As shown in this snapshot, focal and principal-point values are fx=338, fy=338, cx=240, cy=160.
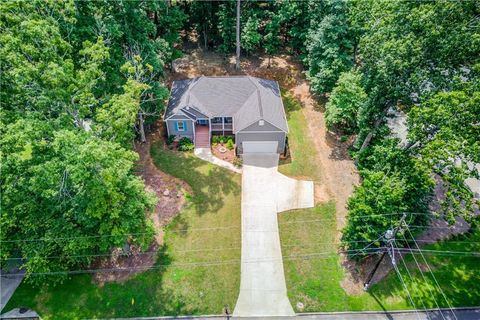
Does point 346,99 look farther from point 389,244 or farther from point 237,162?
point 389,244

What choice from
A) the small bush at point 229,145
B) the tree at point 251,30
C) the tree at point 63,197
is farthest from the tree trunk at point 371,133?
the tree at point 63,197

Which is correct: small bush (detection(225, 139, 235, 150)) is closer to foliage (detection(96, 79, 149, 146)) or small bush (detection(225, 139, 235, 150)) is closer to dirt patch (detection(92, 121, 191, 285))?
dirt patch (detection(92, 121, 191, 285))

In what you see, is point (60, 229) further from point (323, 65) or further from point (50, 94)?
point (323, 65)

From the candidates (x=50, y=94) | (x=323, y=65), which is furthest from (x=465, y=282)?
(x=50, y=94)

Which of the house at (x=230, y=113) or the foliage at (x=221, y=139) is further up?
the house at (x=230, y=113)

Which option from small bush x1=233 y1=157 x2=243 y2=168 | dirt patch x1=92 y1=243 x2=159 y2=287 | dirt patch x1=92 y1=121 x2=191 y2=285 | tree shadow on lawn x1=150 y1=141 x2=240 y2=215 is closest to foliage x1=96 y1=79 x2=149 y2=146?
dirt patch x1=92 y1=121 x2=191 y2=285

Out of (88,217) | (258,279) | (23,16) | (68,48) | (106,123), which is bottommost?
(258,279)

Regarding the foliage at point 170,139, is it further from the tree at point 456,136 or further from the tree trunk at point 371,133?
the tree at point 456,136
